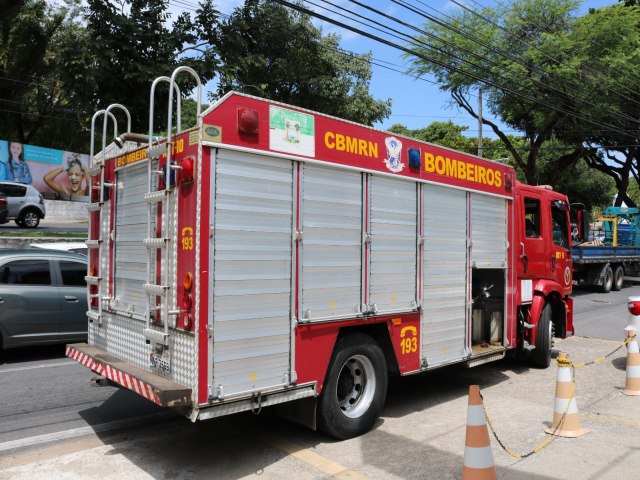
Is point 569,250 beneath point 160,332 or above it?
above

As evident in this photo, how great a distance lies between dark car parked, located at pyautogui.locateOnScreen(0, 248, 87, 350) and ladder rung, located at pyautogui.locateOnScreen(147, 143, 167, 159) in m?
4.91

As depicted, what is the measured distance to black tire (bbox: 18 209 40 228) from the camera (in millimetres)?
22953

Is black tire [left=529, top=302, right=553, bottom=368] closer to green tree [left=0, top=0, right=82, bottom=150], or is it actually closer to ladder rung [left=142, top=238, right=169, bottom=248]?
ladder rung [left=142, top=238, right=169, bottom=248]

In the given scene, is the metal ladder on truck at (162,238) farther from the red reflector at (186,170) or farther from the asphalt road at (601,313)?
the asphalt road at (601,313)

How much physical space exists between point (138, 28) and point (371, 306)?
9292 mm

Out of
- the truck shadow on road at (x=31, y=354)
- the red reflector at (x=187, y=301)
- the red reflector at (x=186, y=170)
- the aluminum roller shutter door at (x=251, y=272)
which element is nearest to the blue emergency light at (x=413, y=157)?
the aluminum roller shutter door at (x=251, y=272)

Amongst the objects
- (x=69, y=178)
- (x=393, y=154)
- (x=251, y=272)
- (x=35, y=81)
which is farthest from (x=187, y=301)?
(x=69, y=178)

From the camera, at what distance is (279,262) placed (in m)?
4.59

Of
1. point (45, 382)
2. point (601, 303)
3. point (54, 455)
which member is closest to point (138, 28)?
point (45, 382)

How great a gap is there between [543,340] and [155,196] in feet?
20.4

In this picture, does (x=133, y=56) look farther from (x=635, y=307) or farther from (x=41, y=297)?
(x=635, y=307)

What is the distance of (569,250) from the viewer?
896cm

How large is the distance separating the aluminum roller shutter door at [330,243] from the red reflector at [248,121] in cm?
63

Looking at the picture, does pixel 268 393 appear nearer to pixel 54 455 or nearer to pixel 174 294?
pixel 174 294
